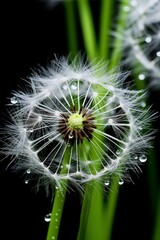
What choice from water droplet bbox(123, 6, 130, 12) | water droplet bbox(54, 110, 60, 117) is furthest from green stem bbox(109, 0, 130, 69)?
water droplet bbox(54, 110, 60, 117)

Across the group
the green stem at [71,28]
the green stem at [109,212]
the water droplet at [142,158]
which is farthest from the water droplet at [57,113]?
the green stem at [71,28]

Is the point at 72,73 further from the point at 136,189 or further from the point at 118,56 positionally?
the point at 136,189

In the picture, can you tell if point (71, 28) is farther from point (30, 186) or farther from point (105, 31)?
point (30, 186)

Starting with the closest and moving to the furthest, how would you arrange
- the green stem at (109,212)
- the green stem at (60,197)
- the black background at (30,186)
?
1. the green stem at (60,197)
2. the green stem at (109,212)
3. the black background at (30,186)

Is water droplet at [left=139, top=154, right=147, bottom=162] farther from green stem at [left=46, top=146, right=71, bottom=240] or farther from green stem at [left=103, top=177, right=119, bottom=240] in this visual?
green stem at [left=103, top=177, right=119, bottom=240]

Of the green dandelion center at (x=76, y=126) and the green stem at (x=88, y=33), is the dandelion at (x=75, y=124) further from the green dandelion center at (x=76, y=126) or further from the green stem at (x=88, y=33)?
the green stem at (x=88, y=33)
